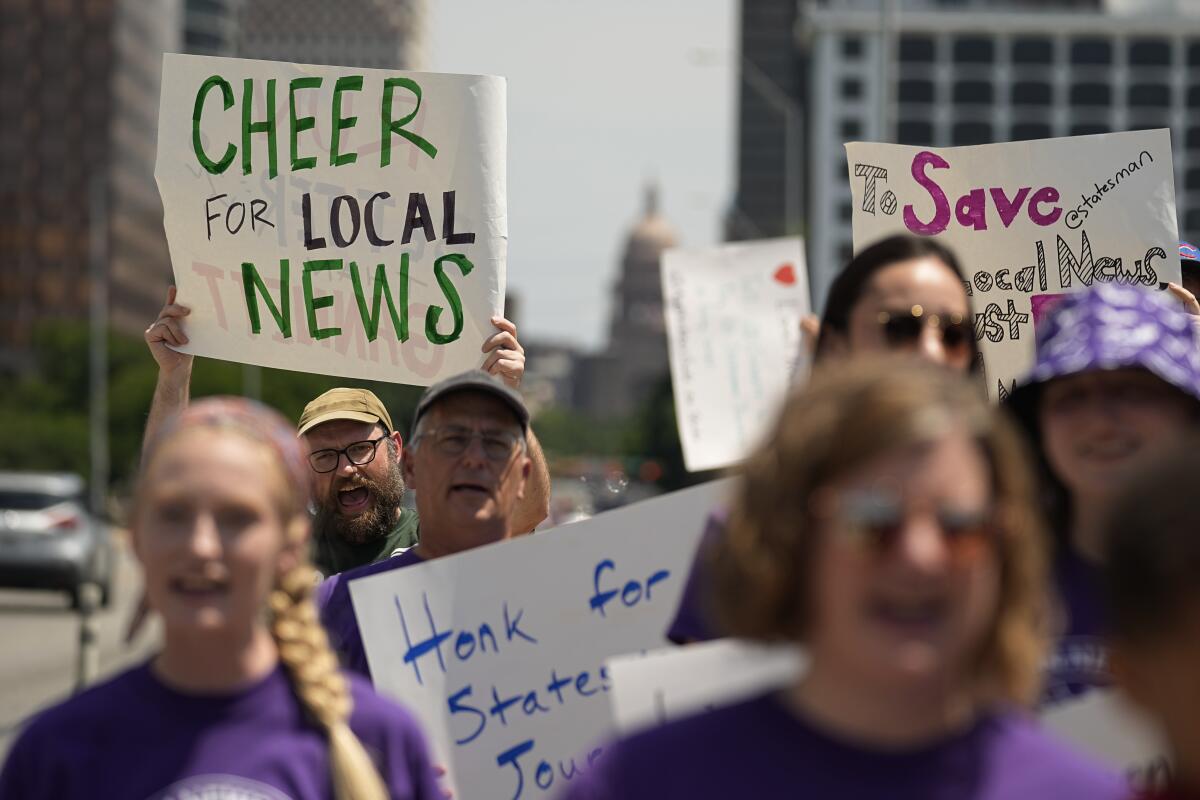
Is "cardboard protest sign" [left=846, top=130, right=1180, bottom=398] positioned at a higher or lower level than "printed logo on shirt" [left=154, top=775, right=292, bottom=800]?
higher

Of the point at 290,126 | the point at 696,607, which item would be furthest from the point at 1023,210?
the point at 696,607

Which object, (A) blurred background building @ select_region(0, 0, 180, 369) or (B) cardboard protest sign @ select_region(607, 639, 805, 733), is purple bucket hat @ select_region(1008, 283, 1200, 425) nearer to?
(B) cardboard protest sign @ select_region(607, 639, 805, 733)

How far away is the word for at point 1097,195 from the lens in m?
→ 5.16

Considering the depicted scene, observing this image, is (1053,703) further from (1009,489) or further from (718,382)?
(718,382)

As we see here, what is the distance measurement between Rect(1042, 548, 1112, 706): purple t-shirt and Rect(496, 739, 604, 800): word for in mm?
1084

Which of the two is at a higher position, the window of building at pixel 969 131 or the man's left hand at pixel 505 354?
the window of building at pixel 969 131

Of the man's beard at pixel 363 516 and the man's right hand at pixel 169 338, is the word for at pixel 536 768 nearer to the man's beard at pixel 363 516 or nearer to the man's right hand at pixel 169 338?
the man's right hand at pixel 169 338

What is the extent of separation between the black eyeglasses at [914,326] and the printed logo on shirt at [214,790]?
3.71 ft

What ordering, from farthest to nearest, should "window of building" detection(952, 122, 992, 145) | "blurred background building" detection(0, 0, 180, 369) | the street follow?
"window of building" detection(952, 122, 992, 145) → "blurred background building" detection(0, 0, 180, 369) → the street

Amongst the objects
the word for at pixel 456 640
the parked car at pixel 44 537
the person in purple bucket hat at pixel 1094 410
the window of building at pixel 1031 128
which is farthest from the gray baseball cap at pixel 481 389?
the window of building at pixel 1031 128

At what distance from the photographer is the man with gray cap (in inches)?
155

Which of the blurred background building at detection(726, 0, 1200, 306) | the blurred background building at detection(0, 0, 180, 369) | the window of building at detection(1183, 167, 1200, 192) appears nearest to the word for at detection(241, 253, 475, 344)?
the blurred background building at detection(0, 0, 180, 369)

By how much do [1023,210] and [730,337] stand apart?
156 centimetres

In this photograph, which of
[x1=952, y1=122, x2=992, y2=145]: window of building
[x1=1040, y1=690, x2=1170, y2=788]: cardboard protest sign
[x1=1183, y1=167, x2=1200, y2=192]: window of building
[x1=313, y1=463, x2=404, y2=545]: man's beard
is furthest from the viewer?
[x1=952, y1=122, x2=992, y2=145]: window of building
